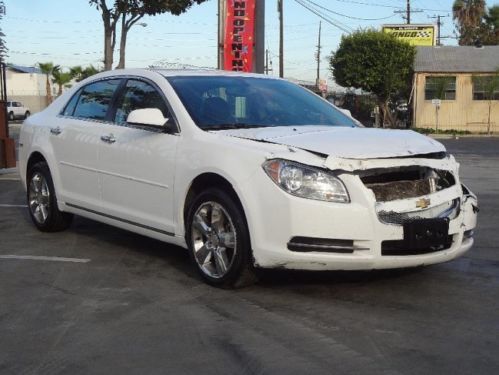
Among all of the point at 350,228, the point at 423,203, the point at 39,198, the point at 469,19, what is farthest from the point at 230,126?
the point at 469,19

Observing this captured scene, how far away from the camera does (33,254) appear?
20.9ft

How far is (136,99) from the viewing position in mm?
6188

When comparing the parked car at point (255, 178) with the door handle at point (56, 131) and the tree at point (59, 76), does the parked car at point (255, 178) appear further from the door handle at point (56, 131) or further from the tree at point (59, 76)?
the tree at point (59, 76)

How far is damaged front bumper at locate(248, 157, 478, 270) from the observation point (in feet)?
14.9

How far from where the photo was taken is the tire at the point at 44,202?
717cm

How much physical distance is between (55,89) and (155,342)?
62686 millimetres

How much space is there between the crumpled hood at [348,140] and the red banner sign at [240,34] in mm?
9259

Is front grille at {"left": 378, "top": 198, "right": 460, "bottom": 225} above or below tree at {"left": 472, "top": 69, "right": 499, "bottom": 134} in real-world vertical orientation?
below

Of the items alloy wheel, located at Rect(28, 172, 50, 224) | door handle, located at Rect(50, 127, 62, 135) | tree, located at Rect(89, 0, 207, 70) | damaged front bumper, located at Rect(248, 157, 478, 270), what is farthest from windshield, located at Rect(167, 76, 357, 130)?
tree, located at Rect(89, 0, 207, 70)

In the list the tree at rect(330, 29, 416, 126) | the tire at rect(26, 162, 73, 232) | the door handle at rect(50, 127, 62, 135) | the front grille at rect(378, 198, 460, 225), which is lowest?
the tire at rect(26, 162, 73, 232)

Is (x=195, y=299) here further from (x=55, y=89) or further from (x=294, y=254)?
(x=55, y=89)

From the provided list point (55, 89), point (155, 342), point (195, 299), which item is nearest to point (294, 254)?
point (195, 299)

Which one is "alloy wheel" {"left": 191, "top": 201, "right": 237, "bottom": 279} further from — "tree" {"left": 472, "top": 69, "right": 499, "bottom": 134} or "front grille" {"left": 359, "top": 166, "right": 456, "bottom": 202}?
"tree" {"left": 472, "top": 69, "right": 499, "bottom": 134}

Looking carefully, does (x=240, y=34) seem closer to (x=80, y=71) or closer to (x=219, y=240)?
(x=219, y=240)
